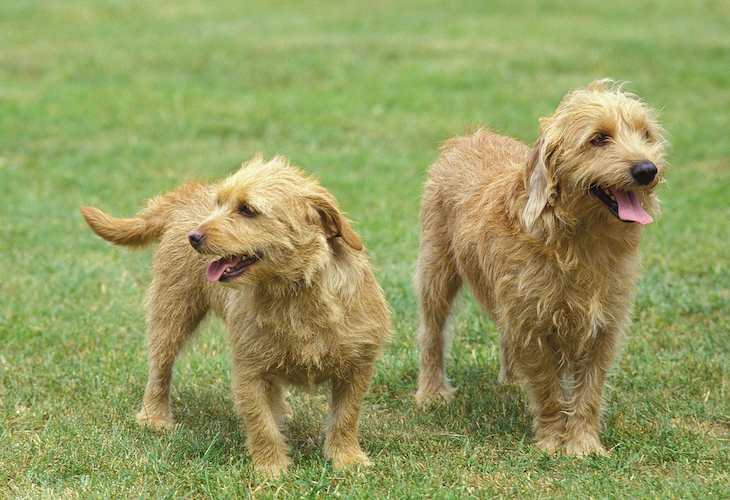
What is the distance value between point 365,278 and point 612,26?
1609 cm

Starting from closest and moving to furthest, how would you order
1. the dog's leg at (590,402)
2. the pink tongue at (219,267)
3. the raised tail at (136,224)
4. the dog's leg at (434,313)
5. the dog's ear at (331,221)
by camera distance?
1. the pink tongue at (219,267)
2. the dog's ear at (331,221)
3. the dog's leg at (590,402)
4. the raised tail at (136,224)
5. the dog's leg at (434,313)

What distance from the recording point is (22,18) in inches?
764

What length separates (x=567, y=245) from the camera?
4098 millimetres

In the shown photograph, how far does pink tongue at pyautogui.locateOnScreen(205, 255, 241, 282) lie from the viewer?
3.84 m

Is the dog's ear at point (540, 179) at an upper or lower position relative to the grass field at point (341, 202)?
upper

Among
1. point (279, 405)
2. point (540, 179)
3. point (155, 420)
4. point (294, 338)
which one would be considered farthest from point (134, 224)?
point (540, 179)

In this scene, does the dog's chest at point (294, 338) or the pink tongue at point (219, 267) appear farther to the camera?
the dog's chest at point (294, 338)

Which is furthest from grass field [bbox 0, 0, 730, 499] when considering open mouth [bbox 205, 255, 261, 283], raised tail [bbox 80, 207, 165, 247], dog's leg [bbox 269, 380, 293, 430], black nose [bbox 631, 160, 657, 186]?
black nose [bbox 631, 160, 657, 186]

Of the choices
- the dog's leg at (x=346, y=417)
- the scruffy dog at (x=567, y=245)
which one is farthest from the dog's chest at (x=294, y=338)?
the scruffy dog at (x=567, y=245)

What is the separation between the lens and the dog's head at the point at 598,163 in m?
3.80

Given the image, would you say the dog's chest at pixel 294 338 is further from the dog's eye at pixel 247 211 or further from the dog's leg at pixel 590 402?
the dog's leg at pixel 590 402

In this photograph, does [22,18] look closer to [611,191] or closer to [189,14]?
[189,14]

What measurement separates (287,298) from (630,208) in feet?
5.39

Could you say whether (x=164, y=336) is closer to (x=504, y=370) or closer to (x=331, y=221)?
(x=331, y=221)
